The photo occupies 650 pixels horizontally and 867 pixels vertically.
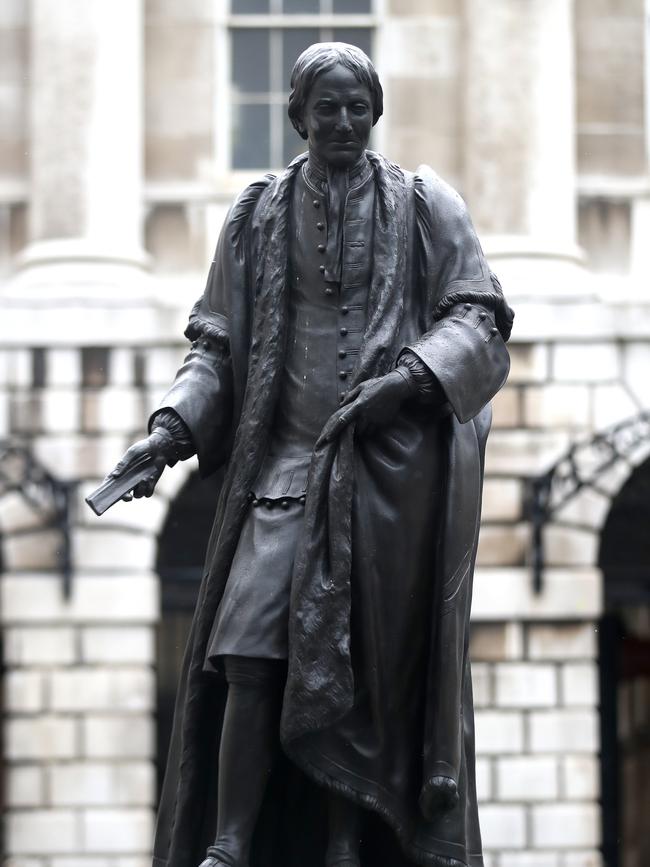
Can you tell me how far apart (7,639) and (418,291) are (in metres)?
→ 14.8

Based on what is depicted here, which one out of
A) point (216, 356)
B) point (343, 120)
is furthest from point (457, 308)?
point (216, 356)

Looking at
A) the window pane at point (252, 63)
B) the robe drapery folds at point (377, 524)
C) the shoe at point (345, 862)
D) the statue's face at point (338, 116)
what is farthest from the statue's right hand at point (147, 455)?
the window pane at point (252, 63)

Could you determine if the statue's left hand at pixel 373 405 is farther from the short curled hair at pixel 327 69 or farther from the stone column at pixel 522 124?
the stone column at pixel 522 124

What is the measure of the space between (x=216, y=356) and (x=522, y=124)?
14969 mm

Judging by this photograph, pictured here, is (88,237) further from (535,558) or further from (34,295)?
(535,558)

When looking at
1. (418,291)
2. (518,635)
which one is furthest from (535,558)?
(418,291)

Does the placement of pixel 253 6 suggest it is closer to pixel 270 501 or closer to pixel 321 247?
pixel 321 247

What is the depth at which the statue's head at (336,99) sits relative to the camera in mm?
6492

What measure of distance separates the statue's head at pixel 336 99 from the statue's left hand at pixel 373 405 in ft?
2.26

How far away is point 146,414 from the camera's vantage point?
20875 millimetres

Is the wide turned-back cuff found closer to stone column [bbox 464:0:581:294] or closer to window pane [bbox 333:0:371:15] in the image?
stone column [bbox 464:0:581:294]

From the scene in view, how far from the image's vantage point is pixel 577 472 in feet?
67.3

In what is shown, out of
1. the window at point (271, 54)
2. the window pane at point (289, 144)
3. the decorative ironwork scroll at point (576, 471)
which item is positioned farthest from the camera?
the window at point (271, 54)

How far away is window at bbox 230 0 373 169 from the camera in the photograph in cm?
2184
